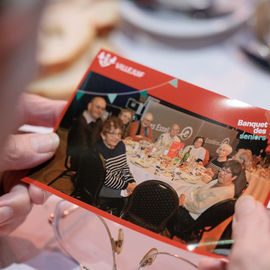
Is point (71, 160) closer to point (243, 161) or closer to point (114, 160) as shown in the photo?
point (114, 160)

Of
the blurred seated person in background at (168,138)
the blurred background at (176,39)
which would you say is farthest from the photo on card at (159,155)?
the blurred background at (176,39)

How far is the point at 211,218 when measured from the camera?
449 millimetres

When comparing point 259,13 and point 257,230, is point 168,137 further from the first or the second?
point 259,13

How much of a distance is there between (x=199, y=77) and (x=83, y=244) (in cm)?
50

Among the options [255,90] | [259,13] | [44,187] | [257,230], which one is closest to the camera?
[257,230]

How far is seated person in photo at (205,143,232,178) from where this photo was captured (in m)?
0.47

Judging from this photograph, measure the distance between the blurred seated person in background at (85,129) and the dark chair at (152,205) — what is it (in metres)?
0.10

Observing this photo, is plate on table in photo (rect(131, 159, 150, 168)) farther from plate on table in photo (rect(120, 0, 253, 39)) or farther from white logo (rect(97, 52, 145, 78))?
plate on table in photo (rect(120, 0, 253, 39))

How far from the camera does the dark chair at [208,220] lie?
0.44 metres

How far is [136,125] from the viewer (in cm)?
51

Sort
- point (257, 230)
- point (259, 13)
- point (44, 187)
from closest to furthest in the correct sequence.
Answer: point (257, 230) → point (44, 187) → point (259, 13)

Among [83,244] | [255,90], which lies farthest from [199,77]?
[83,244]

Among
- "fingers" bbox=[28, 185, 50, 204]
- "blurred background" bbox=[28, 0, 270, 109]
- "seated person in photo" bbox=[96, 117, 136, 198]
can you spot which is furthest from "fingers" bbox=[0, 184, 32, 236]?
"blurred background" bbox=[28, 0, 270, 109]

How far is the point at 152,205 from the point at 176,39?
22.3 inches
